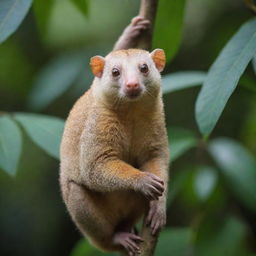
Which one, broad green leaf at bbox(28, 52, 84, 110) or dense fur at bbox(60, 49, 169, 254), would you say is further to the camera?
broad green leaf at bbox(28, 52, 84, 110)

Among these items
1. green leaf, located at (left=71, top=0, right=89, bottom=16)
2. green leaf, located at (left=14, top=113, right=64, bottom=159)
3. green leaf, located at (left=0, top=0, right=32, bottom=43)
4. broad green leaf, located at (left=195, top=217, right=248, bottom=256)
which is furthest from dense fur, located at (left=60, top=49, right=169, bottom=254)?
broad green leaf, located at (left=195, top=217, right=248, bottom=256)

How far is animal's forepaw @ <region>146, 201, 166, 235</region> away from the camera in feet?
12.2

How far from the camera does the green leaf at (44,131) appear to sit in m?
4.25

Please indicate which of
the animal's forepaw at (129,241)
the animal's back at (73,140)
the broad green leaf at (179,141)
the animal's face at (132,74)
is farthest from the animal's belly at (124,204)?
the animal's face at (132,74)

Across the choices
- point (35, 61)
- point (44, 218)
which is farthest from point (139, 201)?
point (35, 61)

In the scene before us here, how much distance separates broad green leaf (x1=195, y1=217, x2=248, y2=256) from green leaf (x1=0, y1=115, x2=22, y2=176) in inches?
79.2

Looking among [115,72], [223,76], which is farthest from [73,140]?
[223,76]

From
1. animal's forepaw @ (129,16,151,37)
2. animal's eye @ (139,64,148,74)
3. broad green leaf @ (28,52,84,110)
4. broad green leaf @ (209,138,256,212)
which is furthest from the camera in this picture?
broad green leaf @ (28,52,84,110)

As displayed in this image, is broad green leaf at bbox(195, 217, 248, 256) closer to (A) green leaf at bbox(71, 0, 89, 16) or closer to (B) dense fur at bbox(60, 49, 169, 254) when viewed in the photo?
(B) dense fur at bbox(60, 49, 169, 254)

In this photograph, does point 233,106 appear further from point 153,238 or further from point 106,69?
point 153,238

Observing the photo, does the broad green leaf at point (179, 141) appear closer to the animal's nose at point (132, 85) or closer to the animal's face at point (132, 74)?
the animal's face at point (132, 74)

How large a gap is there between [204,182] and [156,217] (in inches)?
71.9

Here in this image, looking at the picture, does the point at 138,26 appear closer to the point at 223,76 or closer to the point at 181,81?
the point at 181,81

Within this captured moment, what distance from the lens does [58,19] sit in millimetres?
8375
